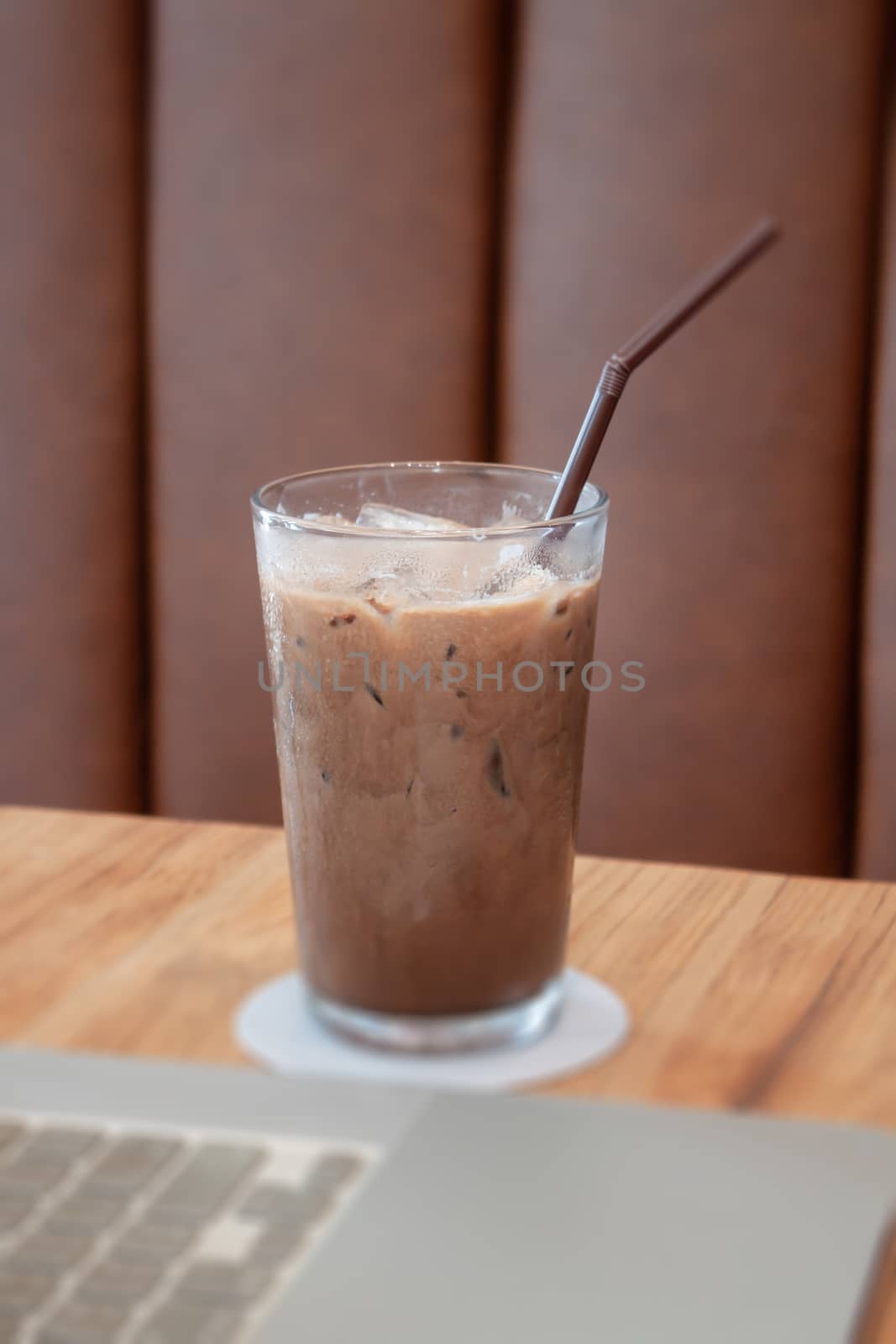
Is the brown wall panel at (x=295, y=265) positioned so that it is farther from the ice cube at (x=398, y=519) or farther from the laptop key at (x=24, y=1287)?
the laptop key at (x=24, y=1287)

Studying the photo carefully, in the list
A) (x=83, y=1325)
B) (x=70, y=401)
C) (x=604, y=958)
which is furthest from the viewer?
(x=70, y=401)

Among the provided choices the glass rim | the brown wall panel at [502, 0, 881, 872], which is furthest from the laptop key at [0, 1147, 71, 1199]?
the brown wall panel at [502, 0, 881, 872]

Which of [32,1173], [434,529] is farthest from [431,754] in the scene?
[32,1173]

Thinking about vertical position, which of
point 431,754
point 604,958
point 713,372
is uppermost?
point 713,372

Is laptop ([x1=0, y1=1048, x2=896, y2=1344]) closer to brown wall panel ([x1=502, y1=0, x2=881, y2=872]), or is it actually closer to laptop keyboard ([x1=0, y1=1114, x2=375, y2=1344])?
laptop keyboard ([x1=0, y1=1114, x2=375, y2=1344])

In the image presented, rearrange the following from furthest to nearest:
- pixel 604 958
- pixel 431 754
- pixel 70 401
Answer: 1. pixel 70 401
2. pixel 604 958
3. pixel 431 754

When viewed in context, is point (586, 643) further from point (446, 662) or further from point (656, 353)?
point (656, 353)

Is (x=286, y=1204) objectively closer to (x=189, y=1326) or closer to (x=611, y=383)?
(x=189, y=1326)
